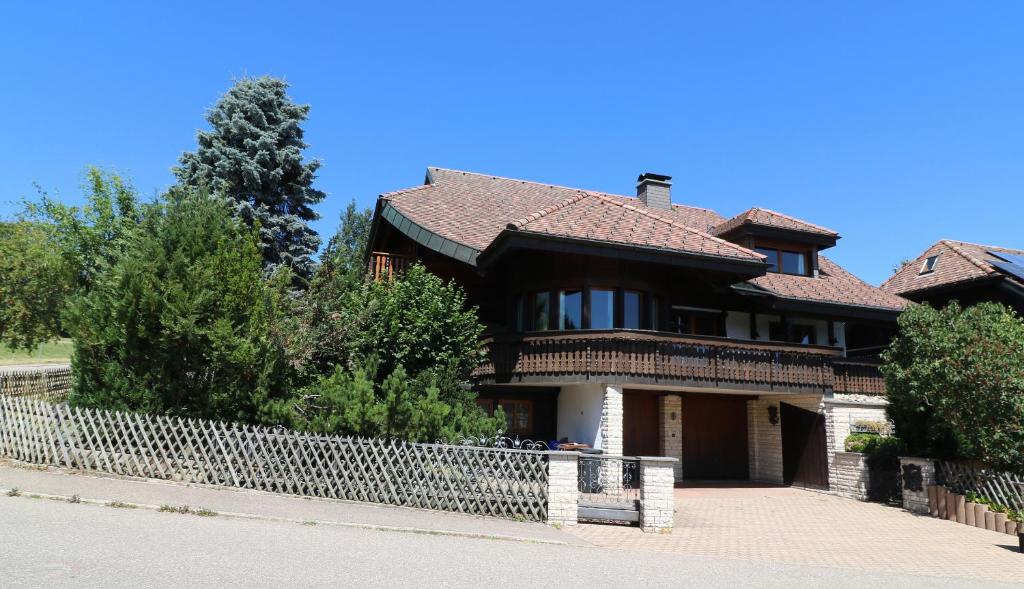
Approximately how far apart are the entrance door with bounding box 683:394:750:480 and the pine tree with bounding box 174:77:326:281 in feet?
48.5

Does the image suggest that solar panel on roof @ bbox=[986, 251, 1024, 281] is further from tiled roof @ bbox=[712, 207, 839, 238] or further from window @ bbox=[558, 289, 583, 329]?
window @ bbox=[558, 289, 583, 329]

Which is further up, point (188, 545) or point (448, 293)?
point (448, 293)

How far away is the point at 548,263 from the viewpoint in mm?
16438

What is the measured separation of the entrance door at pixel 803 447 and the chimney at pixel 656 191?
8894 mm

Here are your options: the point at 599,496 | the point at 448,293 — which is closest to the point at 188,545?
the point at 599,496

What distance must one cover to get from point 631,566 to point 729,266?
955 centimetres

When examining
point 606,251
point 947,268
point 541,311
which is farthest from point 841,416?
point 947,268

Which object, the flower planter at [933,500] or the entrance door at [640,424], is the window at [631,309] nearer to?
the entrance door at [640,424]

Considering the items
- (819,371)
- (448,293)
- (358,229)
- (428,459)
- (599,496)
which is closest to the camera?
(428,459)

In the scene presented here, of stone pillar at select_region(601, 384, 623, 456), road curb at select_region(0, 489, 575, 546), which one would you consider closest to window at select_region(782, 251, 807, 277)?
stone pillar at select_region(601, 384, 623, 456)

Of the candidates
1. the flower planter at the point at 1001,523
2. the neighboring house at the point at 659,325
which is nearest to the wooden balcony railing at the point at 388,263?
the neighboring house at the point at 659,325

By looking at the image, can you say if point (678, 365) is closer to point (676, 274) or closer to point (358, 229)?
point (676, 274)

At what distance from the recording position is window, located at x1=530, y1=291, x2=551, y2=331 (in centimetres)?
1650

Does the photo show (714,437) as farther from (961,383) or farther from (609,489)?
(609,489)
